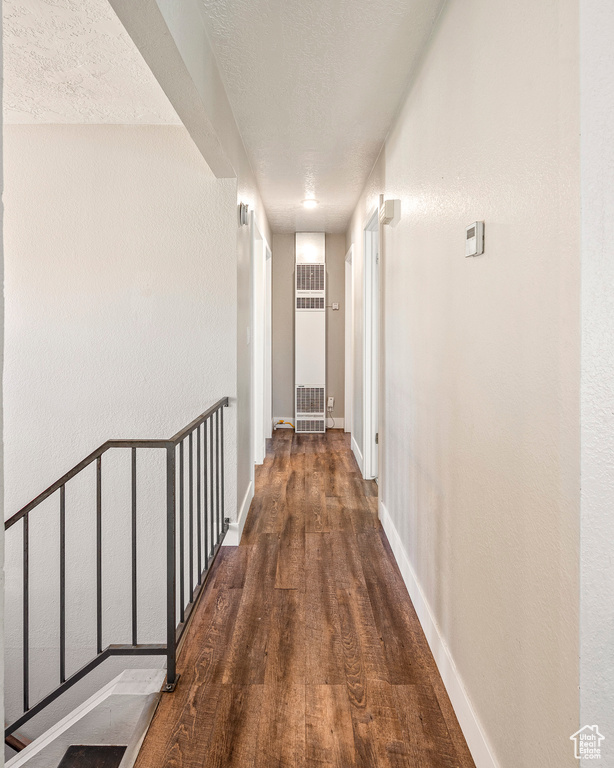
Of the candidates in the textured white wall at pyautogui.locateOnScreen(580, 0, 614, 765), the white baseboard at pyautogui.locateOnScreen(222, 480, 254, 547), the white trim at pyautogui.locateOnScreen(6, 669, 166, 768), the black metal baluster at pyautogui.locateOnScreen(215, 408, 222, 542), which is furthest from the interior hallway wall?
the textured white wall at pyautogui.locateOnScreen(580, 0, 614, 765)

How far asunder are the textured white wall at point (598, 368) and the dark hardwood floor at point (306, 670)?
75 centimetres

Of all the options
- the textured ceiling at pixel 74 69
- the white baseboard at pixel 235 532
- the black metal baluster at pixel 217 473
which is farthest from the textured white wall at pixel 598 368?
the white baseboard at pixel 235 532

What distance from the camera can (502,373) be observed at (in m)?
1.31

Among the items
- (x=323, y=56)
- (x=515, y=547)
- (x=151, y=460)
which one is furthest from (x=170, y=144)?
(x=515, y=547)

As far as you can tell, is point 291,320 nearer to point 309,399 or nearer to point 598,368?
point 309,399

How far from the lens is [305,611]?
229cm

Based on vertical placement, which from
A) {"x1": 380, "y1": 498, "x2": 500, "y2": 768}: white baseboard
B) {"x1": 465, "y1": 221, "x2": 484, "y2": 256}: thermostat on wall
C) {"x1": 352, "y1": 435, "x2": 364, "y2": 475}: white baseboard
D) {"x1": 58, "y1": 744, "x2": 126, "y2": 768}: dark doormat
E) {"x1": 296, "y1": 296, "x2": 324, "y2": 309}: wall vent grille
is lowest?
{"x1": 58, "y1": 744, "x2": 126, "y2": 768}: dark doormat

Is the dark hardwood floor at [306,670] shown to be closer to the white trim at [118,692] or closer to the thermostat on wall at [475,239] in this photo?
the white trim at [118,692]

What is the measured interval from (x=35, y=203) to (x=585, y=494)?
321 cm

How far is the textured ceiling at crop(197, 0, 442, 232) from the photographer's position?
1.94 meters

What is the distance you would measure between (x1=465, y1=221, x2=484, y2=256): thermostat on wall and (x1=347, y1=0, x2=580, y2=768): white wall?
0.04m

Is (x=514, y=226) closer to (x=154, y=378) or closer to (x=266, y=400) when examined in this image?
(x=154, y=378)

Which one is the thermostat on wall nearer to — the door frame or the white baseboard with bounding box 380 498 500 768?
the white baseboard with bounding box 380 498 500 768

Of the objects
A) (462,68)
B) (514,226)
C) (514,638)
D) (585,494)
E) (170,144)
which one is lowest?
(514,638)
